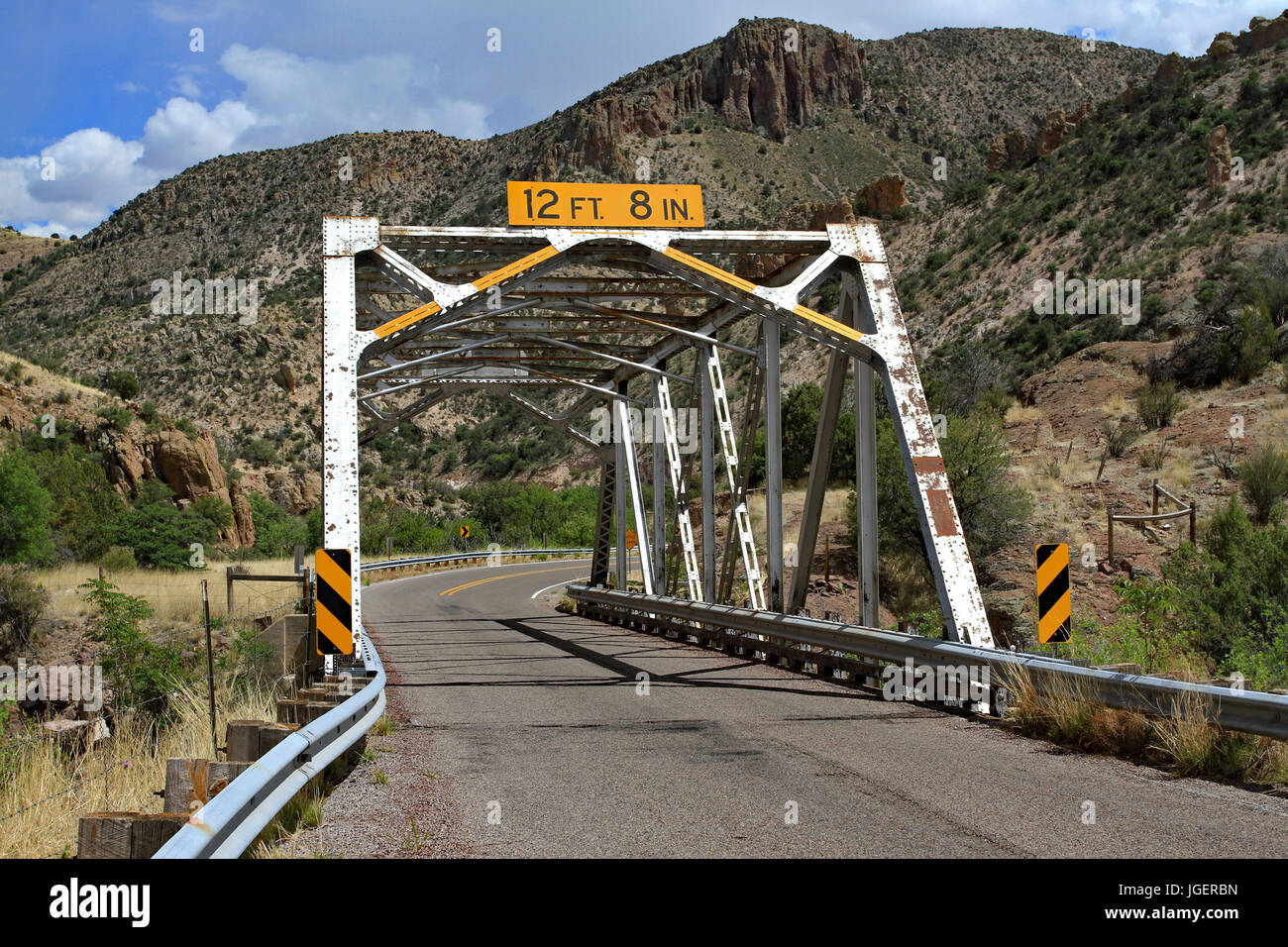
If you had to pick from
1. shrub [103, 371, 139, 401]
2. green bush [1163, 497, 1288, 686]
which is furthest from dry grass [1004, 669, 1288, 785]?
shrub [103, 371, 139, 401]

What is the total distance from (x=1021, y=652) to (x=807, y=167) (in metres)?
103

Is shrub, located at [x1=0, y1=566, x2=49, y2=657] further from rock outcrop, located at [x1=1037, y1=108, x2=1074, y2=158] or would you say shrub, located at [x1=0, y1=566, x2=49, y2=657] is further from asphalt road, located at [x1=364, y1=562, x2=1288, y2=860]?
rock outcrop, located at [x1=1037, y1=108, x2=1074, y2=158]

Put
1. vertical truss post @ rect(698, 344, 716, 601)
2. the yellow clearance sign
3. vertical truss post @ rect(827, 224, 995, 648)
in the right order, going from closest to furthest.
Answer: vertical truss post @ rect(827, 224, 995, 648), the yellow clearance sign, vertical truss post @ rect(698, 344, 716, 601)

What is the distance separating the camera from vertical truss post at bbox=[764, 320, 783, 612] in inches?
579

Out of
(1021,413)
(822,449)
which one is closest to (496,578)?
(1021,413)

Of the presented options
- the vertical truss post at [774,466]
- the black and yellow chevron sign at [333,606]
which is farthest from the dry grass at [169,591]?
the black and yellow chevron sign at [333,606]

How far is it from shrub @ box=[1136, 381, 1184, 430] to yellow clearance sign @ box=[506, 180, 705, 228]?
20832mm

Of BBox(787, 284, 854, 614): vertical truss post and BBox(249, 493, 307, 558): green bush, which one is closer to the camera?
BBox(787, 284, 854, 614): vertical truss post

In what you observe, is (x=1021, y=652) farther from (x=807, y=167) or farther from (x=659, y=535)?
(x=807, y=167)

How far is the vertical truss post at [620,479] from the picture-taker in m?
23.2

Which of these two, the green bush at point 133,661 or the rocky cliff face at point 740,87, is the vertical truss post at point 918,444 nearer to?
the green bush at point 133,661

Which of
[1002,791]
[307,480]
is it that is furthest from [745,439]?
[307,480]

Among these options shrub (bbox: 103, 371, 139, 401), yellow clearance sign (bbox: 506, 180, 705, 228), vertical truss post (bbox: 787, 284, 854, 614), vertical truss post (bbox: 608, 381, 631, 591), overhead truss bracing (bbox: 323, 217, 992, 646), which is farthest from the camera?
shrub (bbox: 103, 371, 139, 401)

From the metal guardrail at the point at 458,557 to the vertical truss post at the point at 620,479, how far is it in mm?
20760
